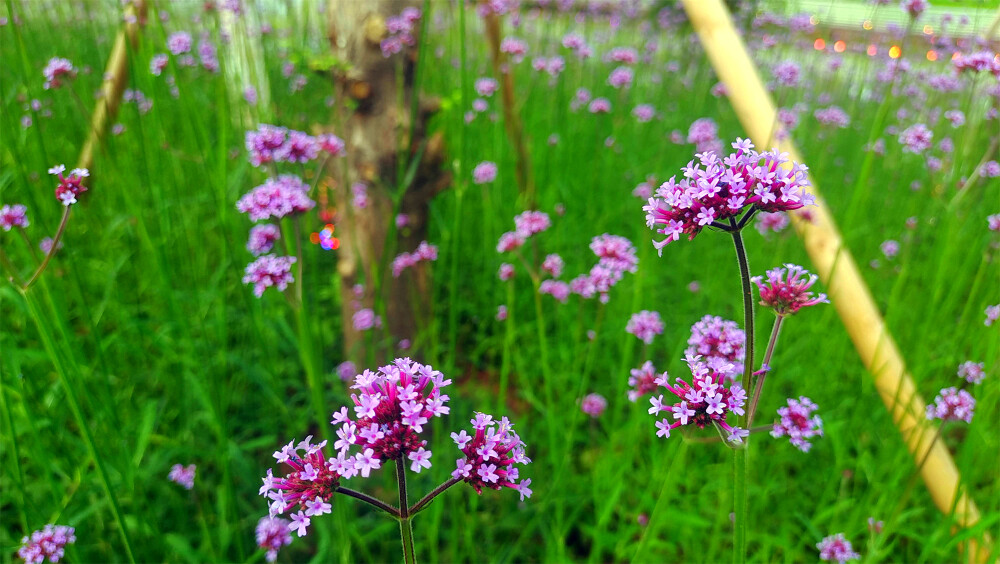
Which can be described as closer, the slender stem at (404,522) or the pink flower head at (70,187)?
the slender stem at (404,522)

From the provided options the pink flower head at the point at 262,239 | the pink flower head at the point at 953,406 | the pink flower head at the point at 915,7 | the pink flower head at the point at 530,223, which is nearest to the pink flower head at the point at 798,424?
the pink flower head at the point at 953,406

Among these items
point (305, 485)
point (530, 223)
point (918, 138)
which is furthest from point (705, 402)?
point (918, 138)

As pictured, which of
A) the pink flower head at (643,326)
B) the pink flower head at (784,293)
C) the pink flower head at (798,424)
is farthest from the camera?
the pink flower head at (643,326)

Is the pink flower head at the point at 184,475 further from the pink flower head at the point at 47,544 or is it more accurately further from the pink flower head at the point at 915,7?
the pink flower head at the point at 915,7

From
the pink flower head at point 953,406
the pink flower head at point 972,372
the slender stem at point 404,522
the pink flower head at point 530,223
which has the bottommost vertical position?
Result: the slender stem at point 404,522

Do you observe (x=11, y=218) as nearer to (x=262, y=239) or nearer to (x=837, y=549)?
(x=262, y=239)

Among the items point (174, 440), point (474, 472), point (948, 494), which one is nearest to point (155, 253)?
point (174, 440)

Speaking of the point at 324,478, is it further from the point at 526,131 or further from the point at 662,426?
the point at 526,131
